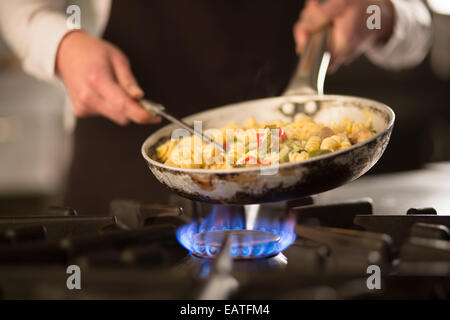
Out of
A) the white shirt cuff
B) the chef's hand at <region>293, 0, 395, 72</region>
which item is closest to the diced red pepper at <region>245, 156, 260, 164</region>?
the chef's hand at <region>293, 0, 395, 72</region>

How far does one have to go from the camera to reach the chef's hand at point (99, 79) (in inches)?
32.2

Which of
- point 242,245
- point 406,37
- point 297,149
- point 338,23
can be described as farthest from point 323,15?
point 242,245

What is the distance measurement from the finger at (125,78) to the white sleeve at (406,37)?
55cm

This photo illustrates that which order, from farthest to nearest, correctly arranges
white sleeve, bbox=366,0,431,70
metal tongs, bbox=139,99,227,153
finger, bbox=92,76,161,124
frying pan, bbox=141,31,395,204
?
white sleeve, bbox=366,0,431,70
finger, bbox=92,76,161,124
metal tongs, bbox=139,99,227,153
frying pan, bbox=141,31,395,204

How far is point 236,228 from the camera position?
0.70 metres

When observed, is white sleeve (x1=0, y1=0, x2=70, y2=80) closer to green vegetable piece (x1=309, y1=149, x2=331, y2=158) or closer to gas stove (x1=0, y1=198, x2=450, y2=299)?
gas stove (x1=0, y1=198, x2=450, y2=299)

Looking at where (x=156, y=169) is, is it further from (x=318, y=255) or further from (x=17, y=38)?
(x=17, y=38)

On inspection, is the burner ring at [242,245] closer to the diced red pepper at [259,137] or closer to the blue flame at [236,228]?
the blue flame at [236,228]

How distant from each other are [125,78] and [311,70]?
1.00 ft

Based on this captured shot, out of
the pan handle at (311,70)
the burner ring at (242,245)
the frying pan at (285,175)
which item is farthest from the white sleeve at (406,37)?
the burner ring at (242,245)

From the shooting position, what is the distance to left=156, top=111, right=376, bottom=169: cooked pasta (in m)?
0.63

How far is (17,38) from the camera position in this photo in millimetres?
1040

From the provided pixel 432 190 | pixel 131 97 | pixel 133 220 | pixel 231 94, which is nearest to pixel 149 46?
pixel 231 94

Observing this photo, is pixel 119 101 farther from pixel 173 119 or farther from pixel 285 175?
pixel 285 175
